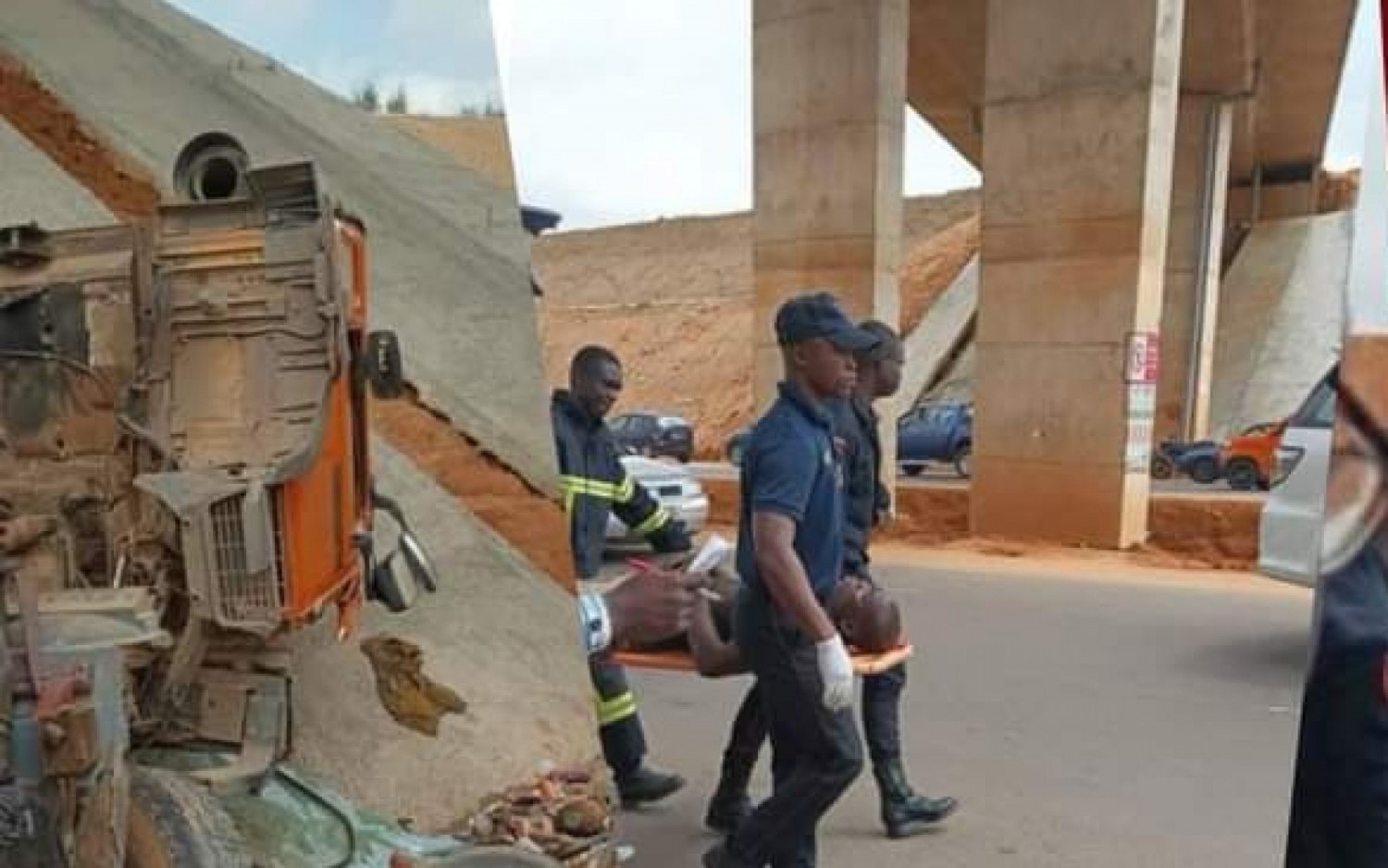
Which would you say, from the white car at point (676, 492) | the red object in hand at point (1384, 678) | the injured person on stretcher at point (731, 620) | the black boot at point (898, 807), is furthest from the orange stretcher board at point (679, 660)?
the white car at point (676, 492)

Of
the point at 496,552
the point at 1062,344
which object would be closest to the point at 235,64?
the point at 496,552

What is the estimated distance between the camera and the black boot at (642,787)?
3.40m

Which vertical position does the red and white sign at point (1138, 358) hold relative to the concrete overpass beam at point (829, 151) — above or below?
below

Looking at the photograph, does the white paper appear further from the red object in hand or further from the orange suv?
the orange suv

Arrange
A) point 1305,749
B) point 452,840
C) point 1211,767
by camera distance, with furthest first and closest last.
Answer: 1. point 1211,767
2. point 452,840
3. point 1305,749

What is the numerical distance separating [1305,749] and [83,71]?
6.13m

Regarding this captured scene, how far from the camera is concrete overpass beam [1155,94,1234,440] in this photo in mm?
16328

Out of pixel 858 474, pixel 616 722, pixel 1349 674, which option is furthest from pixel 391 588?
pixel 1349 674

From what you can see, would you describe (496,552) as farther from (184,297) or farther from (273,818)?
(184,297)

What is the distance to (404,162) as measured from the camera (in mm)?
4629

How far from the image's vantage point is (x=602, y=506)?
3.37 metres

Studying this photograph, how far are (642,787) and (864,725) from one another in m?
0.72

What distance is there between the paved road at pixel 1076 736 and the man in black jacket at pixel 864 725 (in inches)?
3.1

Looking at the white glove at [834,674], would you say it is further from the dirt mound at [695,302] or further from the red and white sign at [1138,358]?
the dirt mound at [695,302]
